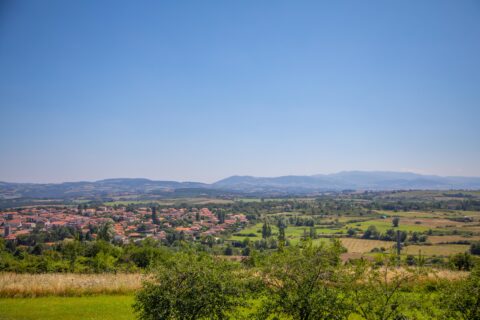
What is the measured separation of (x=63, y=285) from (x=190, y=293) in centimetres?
958

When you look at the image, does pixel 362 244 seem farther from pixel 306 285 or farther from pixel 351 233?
pixel 306 285

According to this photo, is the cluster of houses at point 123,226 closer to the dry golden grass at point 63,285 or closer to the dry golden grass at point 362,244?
the dry golden grass at point 362,244

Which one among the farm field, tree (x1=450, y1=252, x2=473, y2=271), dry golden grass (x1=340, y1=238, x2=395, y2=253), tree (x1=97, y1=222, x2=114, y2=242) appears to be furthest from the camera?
dry golden grass (x1=340, y1=238, x2=395, y2=253)

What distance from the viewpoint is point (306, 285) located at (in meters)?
7.27

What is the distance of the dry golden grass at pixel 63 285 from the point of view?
42.8 feet

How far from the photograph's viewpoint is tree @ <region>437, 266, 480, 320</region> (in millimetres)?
6659

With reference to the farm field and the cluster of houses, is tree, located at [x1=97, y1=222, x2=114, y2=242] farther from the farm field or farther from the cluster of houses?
the farm field

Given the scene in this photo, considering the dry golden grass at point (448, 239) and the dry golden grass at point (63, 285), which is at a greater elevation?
the dry golden grass at point (63, 285)

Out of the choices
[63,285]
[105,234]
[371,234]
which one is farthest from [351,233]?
[63,285]

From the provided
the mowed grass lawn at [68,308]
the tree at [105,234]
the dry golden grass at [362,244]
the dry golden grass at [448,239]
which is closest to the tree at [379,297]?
the mowed grass lawn at [68,308]

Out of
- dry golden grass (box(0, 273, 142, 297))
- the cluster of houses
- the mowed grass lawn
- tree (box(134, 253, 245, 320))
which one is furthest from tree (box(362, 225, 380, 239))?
tree (box(134, 253, 245, 320))

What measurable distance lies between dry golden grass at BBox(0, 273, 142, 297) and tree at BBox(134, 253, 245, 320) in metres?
6.92

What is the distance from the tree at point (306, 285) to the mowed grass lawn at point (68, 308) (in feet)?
18.0

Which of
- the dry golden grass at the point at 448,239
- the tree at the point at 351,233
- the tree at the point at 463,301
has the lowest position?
the tree at the point at 351,233
